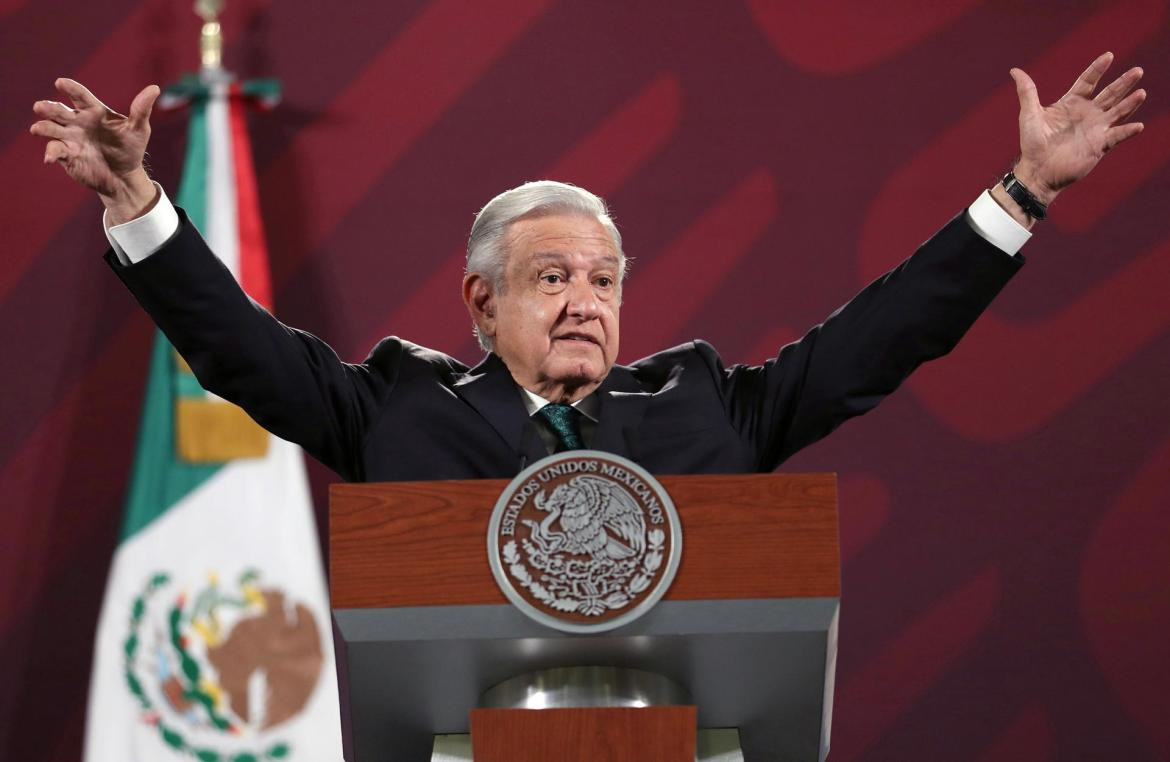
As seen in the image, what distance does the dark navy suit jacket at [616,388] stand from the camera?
188 centimetres

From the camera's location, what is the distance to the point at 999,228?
75.5 inches

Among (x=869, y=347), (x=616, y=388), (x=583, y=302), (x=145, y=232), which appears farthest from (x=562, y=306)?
(x=145, y=232)

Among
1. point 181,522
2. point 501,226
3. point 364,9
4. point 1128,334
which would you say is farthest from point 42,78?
point 1128,334

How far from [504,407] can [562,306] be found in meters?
0.17

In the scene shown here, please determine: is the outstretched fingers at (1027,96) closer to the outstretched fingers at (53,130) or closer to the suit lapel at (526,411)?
the suit lapel at (526,411)

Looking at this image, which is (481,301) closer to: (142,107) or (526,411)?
(526,411)

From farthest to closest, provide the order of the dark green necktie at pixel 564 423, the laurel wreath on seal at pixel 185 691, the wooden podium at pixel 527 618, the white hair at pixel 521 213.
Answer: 1. the laurel wreath on seal at pixel 185 691
2. the white hair at pixel 521 213
3. the dark green necktie at pixel 564 423
4. the wooden podium at pixel 527 618

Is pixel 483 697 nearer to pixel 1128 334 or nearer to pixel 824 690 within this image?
pixel 824 690

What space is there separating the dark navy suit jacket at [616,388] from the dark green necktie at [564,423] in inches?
1.2

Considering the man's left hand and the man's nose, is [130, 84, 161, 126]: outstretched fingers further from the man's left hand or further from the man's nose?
the man's left hand

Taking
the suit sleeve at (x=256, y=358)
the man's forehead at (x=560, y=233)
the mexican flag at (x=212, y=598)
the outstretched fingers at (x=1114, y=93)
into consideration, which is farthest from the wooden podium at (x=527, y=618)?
the mexican flag at (x=212, y=598)

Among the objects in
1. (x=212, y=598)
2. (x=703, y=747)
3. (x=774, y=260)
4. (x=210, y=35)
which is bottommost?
(x=703, y=747)

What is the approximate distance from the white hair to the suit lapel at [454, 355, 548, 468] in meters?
0.15

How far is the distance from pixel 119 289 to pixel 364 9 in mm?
980
